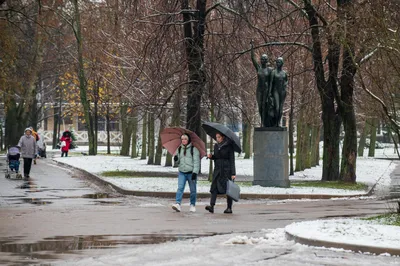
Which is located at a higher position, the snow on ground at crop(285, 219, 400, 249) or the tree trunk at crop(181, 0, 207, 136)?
the tree trunk at crop(181, 0, 207, 136)

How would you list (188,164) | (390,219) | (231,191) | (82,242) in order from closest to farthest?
(82,242) → (390,219) → (231,191) → (188,164)

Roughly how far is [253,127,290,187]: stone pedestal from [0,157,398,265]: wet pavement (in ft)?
13.0

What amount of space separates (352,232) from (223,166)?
6.31 metres

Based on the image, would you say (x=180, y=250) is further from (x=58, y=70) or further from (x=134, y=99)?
(x=58, y=70)

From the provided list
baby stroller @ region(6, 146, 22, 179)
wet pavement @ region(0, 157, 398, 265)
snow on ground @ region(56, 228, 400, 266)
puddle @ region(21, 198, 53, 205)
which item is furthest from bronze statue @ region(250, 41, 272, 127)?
snow on ground @ region(56, 228, 400, 266)

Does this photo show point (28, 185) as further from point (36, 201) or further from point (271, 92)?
point (271, 92)

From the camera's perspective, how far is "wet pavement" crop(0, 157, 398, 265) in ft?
46.2

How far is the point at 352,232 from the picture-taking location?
48.0ft

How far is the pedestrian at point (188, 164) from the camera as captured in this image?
2089cm

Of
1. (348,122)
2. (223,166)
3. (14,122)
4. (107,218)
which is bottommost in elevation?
(107,218)

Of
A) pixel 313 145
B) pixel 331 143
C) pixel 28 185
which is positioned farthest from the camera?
pixel 313 145

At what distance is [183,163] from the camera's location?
20969mm

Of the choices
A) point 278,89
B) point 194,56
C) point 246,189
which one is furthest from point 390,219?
point 194,56

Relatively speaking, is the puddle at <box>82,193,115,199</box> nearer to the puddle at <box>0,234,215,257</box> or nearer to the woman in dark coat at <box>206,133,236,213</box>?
the woman in dark coat at <box>206,133,236,213</box>
